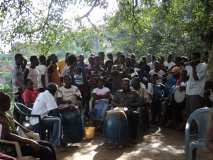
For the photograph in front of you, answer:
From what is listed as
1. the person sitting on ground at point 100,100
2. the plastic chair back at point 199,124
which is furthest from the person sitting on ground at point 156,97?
the plastic chair back at point 199,124

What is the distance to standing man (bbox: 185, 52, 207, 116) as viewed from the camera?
9.02 meters

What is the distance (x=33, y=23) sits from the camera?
10422 millimetres

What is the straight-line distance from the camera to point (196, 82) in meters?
9.16

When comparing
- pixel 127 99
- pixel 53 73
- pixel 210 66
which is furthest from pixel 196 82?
pixel 53 73

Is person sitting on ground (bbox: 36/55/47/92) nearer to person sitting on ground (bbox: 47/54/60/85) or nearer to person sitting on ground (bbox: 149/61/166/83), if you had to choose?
person sitting on ground (bbox: 47/54/60/85)

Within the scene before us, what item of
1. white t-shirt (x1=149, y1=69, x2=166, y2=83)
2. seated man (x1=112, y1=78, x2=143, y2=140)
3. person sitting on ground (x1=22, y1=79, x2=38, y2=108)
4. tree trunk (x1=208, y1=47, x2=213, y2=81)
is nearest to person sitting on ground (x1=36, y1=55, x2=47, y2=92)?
person sitting on ground (x1=22, y1=79, x2=38, y2=108)

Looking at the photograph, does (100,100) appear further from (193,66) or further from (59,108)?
(193,66)

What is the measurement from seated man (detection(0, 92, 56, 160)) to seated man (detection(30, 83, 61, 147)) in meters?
2.02

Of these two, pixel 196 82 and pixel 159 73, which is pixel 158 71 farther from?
pixel 196 82

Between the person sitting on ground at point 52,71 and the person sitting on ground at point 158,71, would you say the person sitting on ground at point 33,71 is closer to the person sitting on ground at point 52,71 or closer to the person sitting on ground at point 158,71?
the person sitting on ground at point 52,71

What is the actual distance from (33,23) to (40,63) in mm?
931

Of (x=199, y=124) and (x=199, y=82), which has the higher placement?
(x=199, y=82)

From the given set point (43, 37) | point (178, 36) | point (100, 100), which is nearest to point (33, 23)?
point (43, 37)

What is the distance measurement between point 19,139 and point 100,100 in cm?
454
